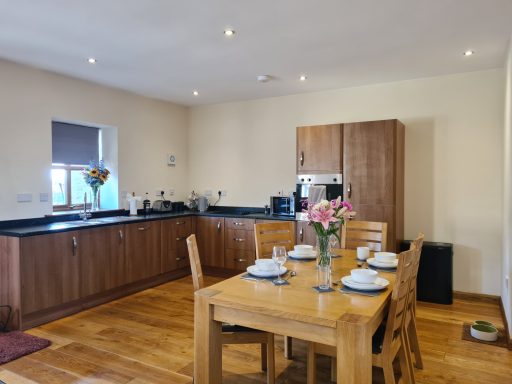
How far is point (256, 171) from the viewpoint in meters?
5.38

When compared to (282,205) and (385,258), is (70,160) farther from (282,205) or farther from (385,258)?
(385,258)

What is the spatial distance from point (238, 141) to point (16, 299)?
11.2 feet

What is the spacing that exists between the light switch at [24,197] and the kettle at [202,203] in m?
2.34

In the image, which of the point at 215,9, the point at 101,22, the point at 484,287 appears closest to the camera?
the point at 215,9

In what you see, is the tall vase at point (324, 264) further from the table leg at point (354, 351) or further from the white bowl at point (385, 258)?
the white bowl at point (385, 258)

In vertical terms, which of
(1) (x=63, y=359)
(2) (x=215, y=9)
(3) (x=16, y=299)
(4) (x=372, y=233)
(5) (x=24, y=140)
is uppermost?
(2) (x=215, y=9)

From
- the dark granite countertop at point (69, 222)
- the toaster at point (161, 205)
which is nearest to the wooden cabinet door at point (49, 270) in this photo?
the dark granite countertop at point (69, 222)

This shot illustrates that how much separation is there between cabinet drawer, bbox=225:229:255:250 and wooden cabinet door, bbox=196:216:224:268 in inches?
4.4

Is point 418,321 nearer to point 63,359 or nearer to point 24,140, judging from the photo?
point 63,359

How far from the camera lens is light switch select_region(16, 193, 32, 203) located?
3689 millimetres

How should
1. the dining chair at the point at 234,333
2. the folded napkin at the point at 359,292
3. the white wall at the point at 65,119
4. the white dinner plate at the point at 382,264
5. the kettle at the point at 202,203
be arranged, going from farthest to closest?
1. the kettle at the point at 202,203
2. the white wall at the point at 65,119
3. the white dinner plate at the point at 382,264
4. the dining chair at the point at 234,333
5. the folded napkin at the point at 359,292

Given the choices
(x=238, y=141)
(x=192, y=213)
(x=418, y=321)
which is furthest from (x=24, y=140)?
(x=418, y=321)

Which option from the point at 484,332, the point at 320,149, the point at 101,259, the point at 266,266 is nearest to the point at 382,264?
the point at 266,266

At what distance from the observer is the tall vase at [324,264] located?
79.1 inches
